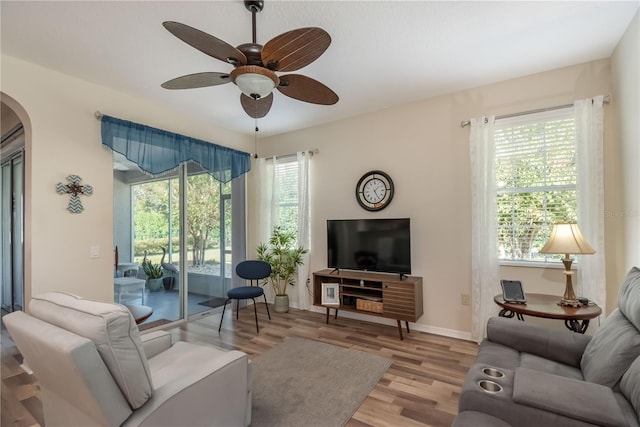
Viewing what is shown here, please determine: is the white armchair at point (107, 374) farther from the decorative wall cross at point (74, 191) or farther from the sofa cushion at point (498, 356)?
the decorative wall cross at point (74, 191)

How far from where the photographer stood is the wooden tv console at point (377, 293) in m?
3.31

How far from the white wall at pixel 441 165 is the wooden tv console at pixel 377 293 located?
0.35 metres

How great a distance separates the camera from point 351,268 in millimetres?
3848

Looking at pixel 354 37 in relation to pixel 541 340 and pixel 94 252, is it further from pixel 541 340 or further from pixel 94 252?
pixel 94 252

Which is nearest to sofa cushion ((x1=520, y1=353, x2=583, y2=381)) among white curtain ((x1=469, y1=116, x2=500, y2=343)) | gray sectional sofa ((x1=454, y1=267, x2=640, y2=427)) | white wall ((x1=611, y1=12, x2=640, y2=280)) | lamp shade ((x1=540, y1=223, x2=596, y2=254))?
gray sectional sofa ((x1=454, y1=267, x2=640, y2=427))

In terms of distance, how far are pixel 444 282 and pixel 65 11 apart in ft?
13.4

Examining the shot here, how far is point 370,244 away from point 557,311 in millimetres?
1891

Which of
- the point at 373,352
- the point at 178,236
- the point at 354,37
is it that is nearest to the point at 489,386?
the point at 373,352

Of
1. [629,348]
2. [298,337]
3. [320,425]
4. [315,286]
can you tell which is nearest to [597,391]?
[629,348]

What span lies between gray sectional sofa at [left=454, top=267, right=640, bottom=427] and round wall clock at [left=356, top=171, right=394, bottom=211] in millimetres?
2063

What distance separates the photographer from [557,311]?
226cm

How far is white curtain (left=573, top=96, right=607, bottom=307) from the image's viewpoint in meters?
2.61

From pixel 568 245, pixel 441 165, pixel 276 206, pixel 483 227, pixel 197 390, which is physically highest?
pixel 441 165

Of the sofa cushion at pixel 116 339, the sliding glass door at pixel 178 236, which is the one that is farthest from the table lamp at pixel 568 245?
the sliding glass door at pixel 178 236
